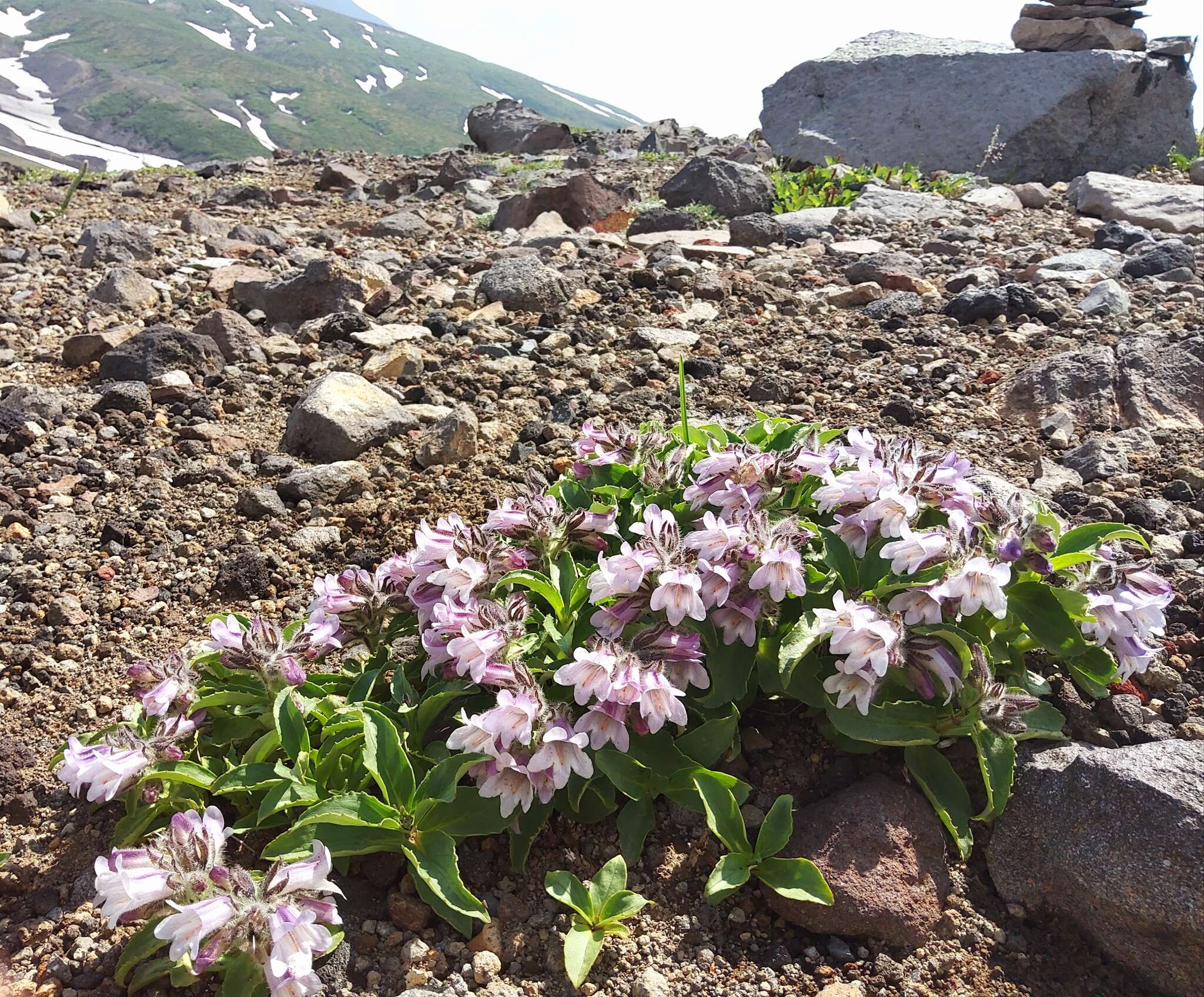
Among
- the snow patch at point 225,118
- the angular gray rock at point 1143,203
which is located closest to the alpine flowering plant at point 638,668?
the angular gray rock at point 1143,203

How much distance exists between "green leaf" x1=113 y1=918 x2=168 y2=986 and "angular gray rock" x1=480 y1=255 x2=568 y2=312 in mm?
5573

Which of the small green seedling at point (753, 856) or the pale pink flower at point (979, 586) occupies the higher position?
the pale pink flower at point (979, 586)

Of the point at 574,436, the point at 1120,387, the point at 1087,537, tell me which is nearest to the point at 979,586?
the point at 1087,537

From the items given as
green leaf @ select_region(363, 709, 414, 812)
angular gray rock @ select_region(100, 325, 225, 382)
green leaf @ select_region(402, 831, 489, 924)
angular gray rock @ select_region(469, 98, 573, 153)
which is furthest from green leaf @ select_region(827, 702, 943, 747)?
angular gray rock @ select_region(469, 98, 573, 153)

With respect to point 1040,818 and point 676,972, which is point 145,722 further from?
point 1040,818

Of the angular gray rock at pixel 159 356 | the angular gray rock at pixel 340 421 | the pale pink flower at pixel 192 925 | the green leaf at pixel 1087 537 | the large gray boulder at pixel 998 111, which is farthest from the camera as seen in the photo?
the large gray boulder at pixel 998 111

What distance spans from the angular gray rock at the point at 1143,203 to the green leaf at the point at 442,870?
1058cm

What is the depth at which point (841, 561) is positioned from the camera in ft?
10.0

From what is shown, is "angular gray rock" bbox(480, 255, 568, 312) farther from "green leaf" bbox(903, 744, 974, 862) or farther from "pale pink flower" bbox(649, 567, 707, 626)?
"green leaf" bbox(903, 744, 974, 862)

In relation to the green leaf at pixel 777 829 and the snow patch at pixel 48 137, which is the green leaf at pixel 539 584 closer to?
the green leaf at pixel 777 829

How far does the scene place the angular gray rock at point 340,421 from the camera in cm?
541

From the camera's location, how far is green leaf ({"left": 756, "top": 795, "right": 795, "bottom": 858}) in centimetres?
273

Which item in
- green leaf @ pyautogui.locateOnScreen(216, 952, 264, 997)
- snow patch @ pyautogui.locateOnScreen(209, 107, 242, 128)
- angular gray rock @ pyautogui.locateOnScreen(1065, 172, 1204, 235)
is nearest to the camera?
green leaf @ pyautogui.locateOnScreen(216, 952, 264, 997)

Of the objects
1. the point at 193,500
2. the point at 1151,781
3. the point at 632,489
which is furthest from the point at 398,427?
the point at 1151,781
